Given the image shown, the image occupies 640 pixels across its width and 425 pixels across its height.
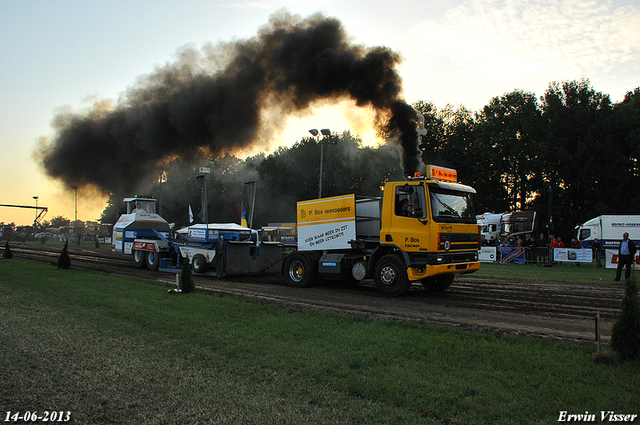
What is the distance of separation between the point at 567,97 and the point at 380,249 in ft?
144

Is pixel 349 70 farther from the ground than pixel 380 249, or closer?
farther from the ground

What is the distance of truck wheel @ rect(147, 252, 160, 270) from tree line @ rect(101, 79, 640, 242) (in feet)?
50.1

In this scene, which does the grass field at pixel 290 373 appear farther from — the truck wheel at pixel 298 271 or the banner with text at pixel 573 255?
the banner with text at pixel 573 255

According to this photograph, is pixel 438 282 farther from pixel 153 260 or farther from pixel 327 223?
pixel 153 260

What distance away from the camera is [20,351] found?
576 cm

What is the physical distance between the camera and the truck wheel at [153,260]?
18.1 meters

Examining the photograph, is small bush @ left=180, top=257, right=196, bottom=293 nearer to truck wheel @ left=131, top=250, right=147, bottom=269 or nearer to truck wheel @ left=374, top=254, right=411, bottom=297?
truck wheel @ left=374, top=254, right=411, bottom=297

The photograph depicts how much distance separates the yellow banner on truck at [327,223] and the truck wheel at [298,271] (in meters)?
0.38

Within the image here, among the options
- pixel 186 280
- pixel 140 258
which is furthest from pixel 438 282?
pixel 140 258

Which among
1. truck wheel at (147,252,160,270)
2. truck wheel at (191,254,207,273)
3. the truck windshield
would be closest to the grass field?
the truck windshield

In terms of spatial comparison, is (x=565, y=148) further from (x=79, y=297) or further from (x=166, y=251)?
(x=79, y=297)

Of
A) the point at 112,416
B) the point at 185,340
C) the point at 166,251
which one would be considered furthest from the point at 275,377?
the point at 166,251

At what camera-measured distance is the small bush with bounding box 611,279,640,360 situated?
4.88 meters

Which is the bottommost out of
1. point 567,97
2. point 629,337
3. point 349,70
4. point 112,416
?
point 112,416
